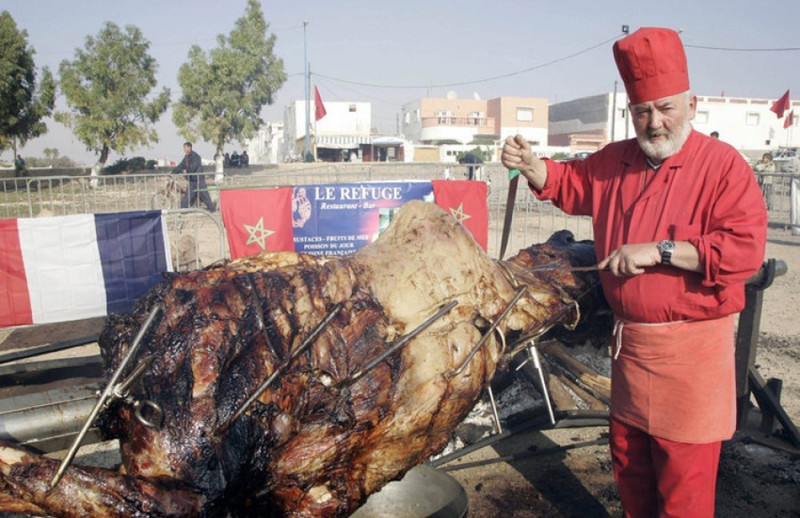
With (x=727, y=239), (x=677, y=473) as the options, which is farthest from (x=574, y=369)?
(x=727, y=239)

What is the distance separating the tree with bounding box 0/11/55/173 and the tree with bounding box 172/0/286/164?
19.9ft

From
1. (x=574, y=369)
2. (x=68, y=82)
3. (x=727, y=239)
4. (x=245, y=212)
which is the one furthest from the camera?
(x=68, y=82)

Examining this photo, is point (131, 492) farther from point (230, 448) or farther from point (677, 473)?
point (677, 473)

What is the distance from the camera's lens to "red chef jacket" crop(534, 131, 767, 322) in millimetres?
2457

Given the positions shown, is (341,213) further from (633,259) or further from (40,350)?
(633,259)

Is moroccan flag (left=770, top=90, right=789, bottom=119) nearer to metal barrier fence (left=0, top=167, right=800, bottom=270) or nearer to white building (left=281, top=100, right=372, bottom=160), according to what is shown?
metal barrier fence (left=0, top=167, right=800, bottom=270)

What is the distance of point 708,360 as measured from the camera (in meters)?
2.68

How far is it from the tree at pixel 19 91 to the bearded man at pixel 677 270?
27.5 metres

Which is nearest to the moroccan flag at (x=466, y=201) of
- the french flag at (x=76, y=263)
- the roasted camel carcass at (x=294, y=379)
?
the french flag at (x=76, y=263)

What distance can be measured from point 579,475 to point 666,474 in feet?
5.49

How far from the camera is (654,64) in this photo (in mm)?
2596

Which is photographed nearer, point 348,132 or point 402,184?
point 402,184

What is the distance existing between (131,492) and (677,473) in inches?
89.0

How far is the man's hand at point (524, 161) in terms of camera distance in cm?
331
